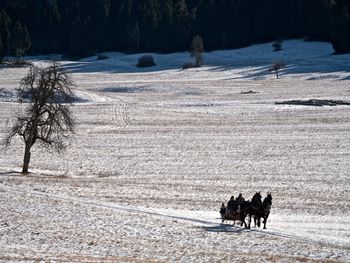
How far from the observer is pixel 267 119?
2345 inches

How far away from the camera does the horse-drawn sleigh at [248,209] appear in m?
23.8

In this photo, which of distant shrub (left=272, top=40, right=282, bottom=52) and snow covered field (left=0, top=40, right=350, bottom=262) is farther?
distant shrub (left=272, top=40, right=282, bottom=52)

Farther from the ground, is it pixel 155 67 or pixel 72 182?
pixel 155 67

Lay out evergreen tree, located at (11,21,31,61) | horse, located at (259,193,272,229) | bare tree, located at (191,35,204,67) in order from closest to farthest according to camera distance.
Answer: horse, located at (259,193,272,229)
bare tree, located at (191,35,204,67)
evergreen tree, located at (11,21,31,61)

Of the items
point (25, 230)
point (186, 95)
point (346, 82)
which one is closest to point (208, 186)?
point (25, 230)

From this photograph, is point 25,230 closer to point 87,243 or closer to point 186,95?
point 87,243

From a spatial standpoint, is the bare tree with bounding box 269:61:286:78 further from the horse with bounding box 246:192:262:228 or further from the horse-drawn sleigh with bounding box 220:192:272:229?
the horse with bounding box 246:192:262:228

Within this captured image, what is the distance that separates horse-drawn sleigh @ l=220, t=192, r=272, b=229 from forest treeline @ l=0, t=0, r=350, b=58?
3482 inches

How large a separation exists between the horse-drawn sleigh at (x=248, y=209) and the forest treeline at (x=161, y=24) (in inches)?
3482

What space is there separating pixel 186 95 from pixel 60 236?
59.2 m

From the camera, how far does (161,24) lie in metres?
136

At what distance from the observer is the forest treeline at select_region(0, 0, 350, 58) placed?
397 ft

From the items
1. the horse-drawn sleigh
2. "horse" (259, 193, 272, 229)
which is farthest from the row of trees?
"horse" (259, 193, 272, 229)

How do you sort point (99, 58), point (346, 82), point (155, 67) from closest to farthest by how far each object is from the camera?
point (346, 82) → point (155, 67) → point (99, 58)
